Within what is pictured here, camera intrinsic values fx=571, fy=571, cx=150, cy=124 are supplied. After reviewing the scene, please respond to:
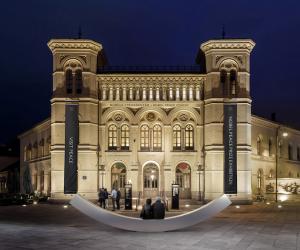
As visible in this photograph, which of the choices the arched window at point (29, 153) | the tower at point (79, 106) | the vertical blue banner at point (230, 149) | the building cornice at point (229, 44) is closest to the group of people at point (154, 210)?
the vertical blue banner at point (230, 149)

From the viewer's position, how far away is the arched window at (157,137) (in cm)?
5212

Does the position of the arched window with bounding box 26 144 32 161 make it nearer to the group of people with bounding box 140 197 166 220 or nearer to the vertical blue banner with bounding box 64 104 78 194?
the vertical blue banner with bounding box 64 104 78 194

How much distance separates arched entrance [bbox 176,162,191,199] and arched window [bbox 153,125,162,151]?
2.58 meters

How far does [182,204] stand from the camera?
47.3m

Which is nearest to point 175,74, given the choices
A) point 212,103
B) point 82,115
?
point 212,103

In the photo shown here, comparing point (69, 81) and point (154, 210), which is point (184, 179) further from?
point (154, 210)

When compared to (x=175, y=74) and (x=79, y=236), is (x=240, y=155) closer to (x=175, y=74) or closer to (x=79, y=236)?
(x=175, y=74)

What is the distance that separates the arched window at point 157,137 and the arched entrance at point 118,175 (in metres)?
3.43

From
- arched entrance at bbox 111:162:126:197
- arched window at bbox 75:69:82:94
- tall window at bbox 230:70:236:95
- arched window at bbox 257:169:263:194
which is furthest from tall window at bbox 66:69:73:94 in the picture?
Result: arched window at bbox 257:169:263:194

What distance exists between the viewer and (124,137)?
171ft

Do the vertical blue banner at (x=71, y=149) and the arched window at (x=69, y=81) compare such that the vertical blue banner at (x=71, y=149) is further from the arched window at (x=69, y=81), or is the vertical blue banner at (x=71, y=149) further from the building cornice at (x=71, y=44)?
the building cornice at (x=71, y=44)

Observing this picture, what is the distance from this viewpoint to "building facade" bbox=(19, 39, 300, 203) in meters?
50.4

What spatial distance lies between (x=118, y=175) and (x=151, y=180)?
3053 millimetres

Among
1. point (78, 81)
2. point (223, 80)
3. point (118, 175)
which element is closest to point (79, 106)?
point (78, 81)
